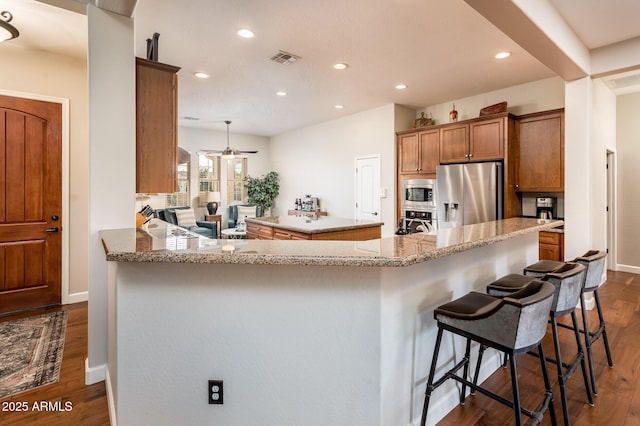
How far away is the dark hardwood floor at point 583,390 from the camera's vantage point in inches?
73.5

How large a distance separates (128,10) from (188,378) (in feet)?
7.34

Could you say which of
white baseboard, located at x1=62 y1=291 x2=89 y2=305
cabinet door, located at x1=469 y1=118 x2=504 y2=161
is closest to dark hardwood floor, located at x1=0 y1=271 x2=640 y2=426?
white baseboard, located at x1=62 y1=291 x2=89 y2=305

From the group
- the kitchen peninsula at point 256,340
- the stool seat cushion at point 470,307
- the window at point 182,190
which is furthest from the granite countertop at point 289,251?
the window at point 182,190

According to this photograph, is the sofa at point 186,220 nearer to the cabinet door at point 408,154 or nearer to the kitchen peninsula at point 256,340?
the cabinet door at point 408,154

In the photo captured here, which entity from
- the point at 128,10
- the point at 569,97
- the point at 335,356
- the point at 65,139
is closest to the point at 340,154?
the point at 569,97

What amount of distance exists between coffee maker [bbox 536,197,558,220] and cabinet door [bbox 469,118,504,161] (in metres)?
0.78

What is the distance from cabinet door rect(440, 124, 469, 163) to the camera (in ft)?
15.6

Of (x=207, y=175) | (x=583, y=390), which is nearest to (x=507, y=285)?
(x=583, y=390)

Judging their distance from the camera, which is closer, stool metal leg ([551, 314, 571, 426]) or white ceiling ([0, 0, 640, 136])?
stool metal leg ([551, 314, 571, 426])

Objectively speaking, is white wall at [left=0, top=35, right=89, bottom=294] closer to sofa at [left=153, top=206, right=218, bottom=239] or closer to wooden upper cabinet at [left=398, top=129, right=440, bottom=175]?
sofa at [left=153, top=206, right=218, bottom=239]

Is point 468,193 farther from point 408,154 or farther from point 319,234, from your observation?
point 319,234

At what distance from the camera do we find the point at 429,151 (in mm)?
5184

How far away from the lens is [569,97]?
3.51 m

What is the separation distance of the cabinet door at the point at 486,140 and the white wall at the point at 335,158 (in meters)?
1.36
